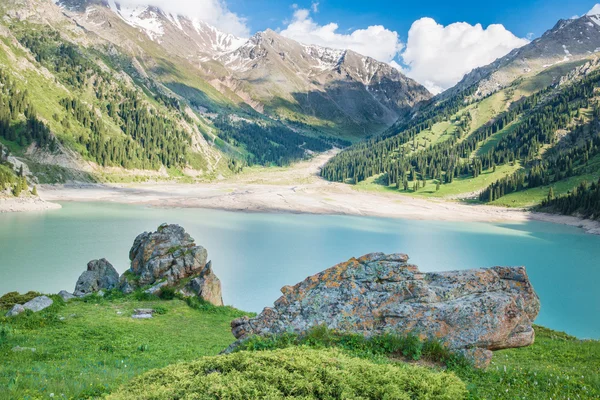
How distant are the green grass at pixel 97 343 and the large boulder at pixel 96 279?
15.8 ft

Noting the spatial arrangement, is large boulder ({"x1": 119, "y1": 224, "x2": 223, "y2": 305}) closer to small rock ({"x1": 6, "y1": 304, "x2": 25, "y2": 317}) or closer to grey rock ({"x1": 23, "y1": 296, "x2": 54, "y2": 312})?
grey rock ({"x1": 23, "y1": 296, "x2": 54, "y2": 312})

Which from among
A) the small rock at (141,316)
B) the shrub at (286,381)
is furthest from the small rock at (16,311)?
the shrub at (286,381)

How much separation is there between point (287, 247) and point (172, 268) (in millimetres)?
30907

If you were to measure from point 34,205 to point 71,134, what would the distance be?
197 ft

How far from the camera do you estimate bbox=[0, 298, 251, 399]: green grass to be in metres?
7.76

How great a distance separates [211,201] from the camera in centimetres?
9831

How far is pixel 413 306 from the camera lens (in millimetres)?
9789

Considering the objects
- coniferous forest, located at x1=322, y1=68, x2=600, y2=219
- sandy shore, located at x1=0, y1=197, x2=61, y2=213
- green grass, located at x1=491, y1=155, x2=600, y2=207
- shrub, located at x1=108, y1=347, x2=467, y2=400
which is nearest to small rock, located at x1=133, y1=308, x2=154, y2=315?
shrub, located at x1=108, y1=347, x2=467, y2=400

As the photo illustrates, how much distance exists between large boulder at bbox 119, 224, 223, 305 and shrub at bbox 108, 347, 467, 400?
55.7 feet

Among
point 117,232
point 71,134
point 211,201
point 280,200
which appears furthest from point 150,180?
point 117,232

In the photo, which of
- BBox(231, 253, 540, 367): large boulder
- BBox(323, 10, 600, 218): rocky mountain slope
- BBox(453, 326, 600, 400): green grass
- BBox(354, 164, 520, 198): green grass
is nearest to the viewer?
BBox(453, 326, 600, 400): green grass

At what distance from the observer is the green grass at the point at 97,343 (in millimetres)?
7762

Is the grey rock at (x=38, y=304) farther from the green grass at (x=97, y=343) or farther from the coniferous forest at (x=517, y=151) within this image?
the coniferous forest at (x=517, y=151)

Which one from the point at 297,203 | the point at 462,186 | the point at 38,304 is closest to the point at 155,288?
the point at 38,304
